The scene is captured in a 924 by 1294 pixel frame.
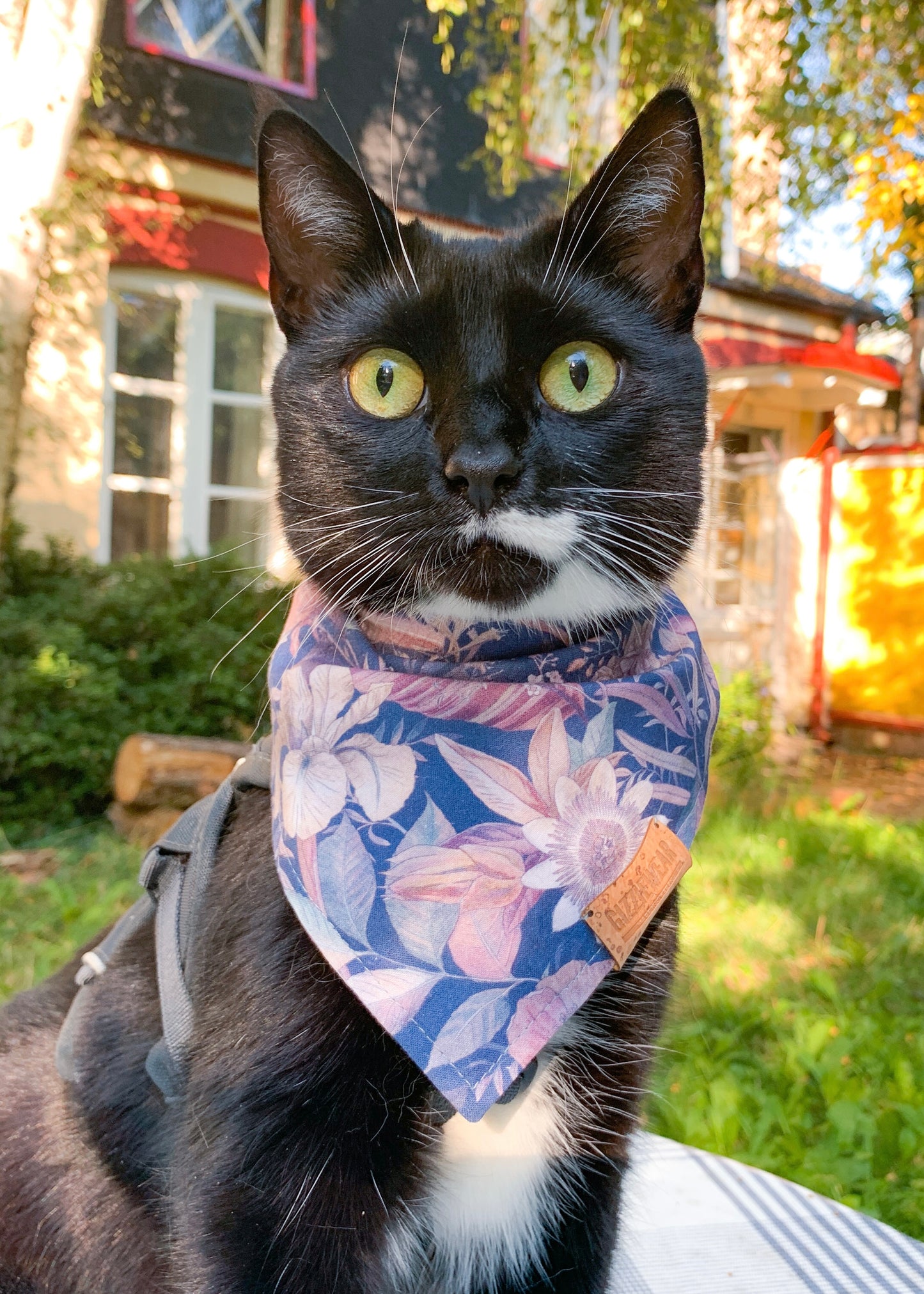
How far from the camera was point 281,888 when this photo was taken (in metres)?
0.99

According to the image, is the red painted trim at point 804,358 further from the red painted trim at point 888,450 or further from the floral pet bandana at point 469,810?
the floral pet bandana at point 469,810

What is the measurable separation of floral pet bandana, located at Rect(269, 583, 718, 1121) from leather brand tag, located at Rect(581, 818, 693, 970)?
1 centimetres

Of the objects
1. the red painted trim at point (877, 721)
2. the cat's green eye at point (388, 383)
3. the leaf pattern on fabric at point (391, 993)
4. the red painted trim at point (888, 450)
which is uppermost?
the red painted trim at point (888, 450)

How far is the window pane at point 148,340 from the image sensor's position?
4.91 m

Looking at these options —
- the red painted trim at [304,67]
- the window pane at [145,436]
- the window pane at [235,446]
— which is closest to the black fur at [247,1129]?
the window pane at [145,436]

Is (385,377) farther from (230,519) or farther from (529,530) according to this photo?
(230,519)

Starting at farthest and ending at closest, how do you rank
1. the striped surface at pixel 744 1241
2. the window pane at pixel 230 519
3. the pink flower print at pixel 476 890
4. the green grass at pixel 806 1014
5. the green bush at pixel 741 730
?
1. the window pane at pixel 230 519
2. the green bush at pixel 741 730
3. the green grass at pixel 806 1014
4. the striped surface at pixel 744 1241
5. the pink flower print at pixel 476 890

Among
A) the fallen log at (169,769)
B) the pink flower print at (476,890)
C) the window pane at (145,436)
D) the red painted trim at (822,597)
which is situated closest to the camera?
the pink flower print at (476,890)

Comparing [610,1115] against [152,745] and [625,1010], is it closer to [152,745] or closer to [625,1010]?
[625,1010]

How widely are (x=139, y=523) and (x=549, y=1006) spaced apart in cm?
463

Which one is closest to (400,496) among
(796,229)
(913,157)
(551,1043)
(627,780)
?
(627,780)

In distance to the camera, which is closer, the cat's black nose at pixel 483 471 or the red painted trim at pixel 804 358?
the cat's black nose at pixel 483 471

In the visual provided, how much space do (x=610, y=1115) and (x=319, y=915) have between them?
43 centimetres

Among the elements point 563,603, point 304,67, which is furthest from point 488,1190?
point 304,67
